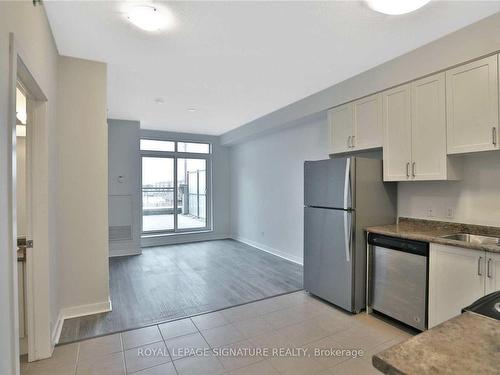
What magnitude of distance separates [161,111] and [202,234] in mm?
3153

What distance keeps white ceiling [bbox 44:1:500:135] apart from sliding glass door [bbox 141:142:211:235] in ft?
8.59

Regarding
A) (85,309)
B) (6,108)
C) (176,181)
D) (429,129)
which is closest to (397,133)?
(429,129)

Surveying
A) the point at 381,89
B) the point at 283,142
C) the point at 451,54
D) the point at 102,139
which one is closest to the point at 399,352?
the point at 451,54

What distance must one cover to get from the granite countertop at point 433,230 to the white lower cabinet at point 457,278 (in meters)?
0.05

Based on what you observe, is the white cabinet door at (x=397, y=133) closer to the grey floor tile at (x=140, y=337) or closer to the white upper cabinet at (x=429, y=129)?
the white upper cabinet at (x=429, y=129)

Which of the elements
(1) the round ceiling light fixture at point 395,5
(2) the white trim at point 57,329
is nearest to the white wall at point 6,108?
(2) the white trim at point 57,329

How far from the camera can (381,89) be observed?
9.68 feet

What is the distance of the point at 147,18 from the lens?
2.13 metres

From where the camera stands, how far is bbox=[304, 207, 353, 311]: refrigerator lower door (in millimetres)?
2912

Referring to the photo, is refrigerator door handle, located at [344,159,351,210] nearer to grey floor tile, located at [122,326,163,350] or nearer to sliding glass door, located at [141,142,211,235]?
grey floor tile, located at [122,326,163,350]

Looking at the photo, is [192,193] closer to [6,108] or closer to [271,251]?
[271,251]

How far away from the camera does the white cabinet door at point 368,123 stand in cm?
300

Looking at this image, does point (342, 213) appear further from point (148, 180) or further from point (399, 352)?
point (148, 180)

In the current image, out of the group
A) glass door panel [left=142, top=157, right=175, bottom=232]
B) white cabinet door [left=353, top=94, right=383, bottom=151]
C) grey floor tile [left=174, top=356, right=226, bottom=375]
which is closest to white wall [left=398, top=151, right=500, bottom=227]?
white cabinet door [left=353, top=94, right=383, bottom=151]
